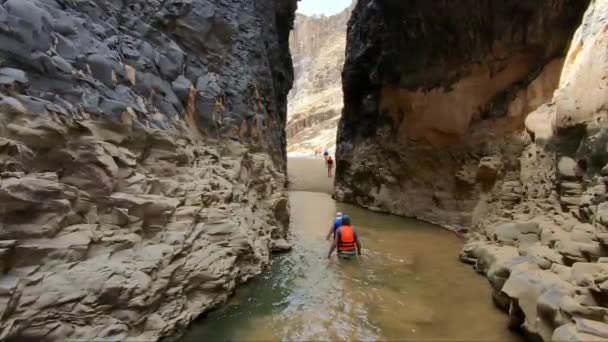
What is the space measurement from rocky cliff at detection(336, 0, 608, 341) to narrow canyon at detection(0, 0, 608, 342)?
50mm

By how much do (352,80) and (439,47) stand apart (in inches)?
227

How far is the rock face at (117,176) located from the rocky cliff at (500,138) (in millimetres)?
4293

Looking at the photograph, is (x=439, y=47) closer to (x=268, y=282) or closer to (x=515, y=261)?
(x=515, y=261)

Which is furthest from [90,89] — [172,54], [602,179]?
[602,179]

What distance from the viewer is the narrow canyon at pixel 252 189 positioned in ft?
12.6

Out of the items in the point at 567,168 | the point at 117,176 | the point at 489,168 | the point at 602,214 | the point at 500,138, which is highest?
the point at 500,138

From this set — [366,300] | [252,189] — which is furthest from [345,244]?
[252,189]

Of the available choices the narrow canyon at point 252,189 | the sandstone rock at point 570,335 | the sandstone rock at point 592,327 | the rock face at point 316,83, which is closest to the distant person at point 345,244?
the narrow canyon at point 252,189

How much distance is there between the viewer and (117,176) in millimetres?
4719

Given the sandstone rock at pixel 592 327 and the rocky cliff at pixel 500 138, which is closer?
the sandstone rock at pixel 592 327

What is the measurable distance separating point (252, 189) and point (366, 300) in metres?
3.59

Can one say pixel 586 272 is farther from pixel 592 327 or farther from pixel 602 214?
pixel 602 214

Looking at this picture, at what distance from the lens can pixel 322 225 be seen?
12.0 m

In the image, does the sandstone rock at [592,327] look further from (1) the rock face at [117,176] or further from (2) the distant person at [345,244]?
(2) the distant person at [345,244]
